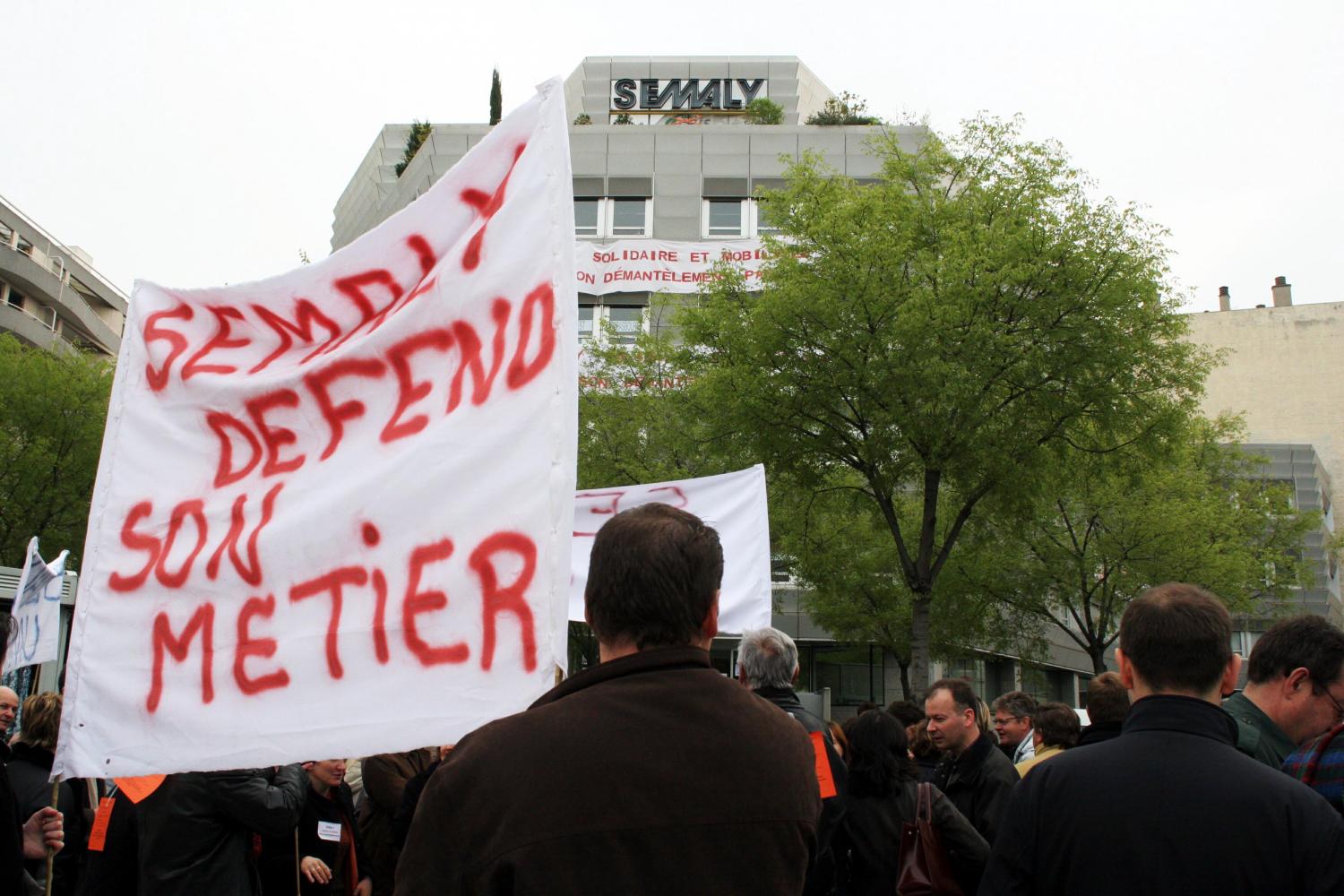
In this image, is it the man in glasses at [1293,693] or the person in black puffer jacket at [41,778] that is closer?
the man in glasses at [1293,693]

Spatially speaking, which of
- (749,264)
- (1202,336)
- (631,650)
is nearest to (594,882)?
(631,650)

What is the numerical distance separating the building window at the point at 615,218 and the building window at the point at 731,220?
2.14 meters

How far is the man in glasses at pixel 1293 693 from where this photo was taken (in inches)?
155

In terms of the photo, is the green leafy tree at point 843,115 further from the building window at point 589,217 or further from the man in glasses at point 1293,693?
the man in glasses at point 1293,693

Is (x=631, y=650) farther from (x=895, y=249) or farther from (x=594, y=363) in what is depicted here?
(x=594, y=363)

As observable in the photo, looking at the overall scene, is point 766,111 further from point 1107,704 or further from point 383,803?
point 1107,704

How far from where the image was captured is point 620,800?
2.16 meters

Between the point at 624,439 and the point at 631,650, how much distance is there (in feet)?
84.3

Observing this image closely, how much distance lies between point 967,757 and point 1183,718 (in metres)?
3.01

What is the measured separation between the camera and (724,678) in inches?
93.7

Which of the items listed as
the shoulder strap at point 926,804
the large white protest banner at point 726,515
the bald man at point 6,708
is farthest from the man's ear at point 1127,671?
the large white protest banner at point 726,515

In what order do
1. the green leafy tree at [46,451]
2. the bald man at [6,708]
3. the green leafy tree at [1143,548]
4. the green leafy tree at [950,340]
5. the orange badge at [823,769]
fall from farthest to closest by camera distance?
the green leafy tree at [46,451]
the green leafy tree at [1143,548]
the green leafy tree at [950,340]
the bald man at [6,708]
the orange badge at [823,769]

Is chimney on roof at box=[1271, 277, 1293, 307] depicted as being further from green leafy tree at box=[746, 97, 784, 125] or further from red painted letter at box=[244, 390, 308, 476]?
red painted letter at box=[244, 390, 308, 476]

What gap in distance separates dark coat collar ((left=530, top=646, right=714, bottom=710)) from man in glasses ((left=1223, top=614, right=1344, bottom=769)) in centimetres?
235
